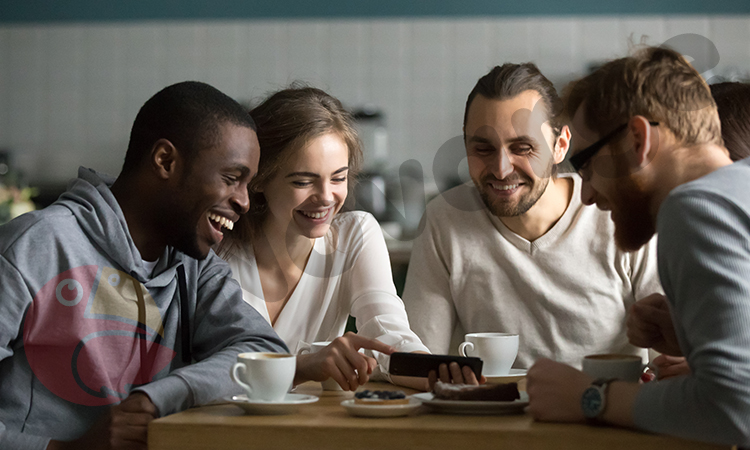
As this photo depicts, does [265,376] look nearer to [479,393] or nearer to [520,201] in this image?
[479,393]

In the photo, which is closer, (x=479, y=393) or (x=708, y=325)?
(x=708, y=325)

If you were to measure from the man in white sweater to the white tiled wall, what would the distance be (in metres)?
1.91

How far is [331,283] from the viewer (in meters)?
1.65

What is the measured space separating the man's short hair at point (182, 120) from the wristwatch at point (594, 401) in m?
0.70

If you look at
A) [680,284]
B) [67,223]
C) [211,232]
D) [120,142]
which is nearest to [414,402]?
[680,284]

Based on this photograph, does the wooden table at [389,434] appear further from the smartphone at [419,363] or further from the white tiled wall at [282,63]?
the white tiled wall at [282,63]

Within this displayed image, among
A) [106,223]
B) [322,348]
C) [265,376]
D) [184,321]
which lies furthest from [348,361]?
[106,223]

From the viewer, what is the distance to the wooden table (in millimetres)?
742

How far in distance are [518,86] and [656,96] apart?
2.66ft

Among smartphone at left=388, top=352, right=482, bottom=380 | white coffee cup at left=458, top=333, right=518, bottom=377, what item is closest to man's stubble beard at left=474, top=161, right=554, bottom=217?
white coffee cup at left=458, top=333, right=518, bottom=377

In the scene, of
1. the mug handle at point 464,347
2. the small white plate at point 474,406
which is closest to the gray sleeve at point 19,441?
the small white plate at point 474,406

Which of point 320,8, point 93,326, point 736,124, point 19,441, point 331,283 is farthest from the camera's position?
point 320,8

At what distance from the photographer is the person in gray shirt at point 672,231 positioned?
719 mm

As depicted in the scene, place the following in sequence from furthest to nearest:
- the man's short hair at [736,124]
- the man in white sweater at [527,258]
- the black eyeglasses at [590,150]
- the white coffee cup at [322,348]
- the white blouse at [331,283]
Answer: the man in white sweater at [527,258], the white blouse at [331,283], the man's short hair at [736,124], the white coffee cup at [322,348], the black eyeglasses at [590,150]
